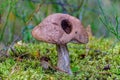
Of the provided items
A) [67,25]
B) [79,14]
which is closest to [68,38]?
[67,25]

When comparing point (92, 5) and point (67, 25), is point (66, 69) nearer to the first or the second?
point (67, 25)

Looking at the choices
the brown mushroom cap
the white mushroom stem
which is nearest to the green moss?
the white mushroom stem

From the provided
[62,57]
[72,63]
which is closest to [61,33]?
[62,57]

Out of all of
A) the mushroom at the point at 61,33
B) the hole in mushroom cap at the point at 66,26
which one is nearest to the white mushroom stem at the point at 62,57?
the mushroom at the point at 61,33

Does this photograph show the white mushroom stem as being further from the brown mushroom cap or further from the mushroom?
the brown mushroom cap

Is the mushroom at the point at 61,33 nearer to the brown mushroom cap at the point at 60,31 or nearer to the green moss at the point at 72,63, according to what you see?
the brown mushroom cap at the point at 60,31

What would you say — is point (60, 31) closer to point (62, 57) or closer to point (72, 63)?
point (62, 57)

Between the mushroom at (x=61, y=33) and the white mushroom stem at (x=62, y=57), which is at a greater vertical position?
the mushroom at (x=61, y=33)
